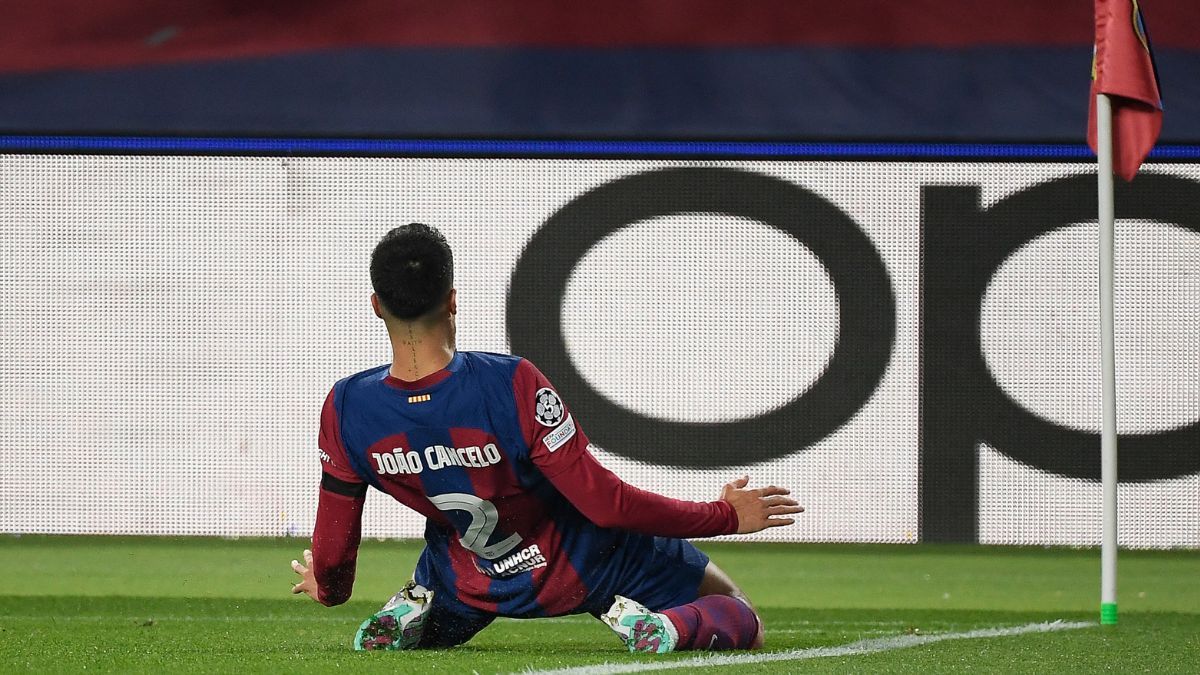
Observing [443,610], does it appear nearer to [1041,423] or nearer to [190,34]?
[1041,423]

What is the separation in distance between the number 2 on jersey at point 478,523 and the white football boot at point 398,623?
17cm

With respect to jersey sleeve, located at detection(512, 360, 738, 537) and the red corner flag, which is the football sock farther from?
the red corner flag

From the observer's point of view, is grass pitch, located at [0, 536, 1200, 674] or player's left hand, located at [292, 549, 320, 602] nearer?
grass pitch, located at [0, 536, 1200, 674]

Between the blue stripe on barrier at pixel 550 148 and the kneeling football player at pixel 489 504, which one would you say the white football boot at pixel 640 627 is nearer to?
the kneeling football player at pixel 489 504

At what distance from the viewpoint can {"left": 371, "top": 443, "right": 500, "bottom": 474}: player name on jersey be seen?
2.71 meters

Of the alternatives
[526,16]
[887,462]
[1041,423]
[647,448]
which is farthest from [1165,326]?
[526,16]

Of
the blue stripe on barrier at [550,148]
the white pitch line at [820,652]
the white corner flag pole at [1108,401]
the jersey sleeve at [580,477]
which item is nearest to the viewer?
the white pitch line at [820,652]

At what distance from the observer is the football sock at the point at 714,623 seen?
9.29ft

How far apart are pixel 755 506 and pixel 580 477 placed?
0.33m

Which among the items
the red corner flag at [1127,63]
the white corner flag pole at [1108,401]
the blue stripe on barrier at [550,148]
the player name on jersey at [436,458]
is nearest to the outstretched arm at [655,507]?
the player name on jersey at [436,458]

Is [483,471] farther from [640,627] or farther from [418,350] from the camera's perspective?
[640,627]

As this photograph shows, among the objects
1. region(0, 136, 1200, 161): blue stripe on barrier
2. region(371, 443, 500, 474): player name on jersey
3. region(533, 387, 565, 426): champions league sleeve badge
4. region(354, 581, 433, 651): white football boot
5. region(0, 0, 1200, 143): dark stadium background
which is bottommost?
region(354, 581, 433, 651): white football boot

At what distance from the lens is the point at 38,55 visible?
6.22 meters

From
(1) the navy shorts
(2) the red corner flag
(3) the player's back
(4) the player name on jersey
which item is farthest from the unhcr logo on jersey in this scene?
(2) the red corner flag
